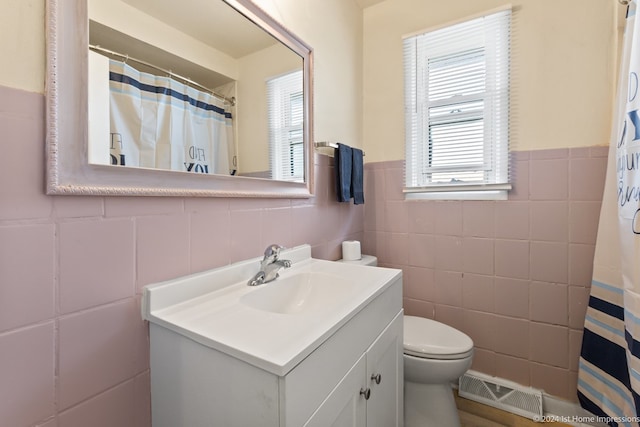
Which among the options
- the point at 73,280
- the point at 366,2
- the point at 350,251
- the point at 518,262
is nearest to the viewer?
the point at 73,280

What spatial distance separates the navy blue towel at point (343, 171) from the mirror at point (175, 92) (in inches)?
9.4

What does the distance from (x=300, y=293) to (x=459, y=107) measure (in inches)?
54.0

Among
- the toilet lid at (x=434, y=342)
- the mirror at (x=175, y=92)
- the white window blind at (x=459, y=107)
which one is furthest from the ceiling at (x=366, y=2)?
the toilet lid at (x=434, y=342)

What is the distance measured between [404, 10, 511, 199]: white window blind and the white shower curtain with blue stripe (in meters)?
0.43

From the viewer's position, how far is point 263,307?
0.93m

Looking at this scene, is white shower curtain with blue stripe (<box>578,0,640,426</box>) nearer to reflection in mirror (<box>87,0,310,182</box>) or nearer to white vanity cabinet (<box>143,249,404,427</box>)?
white vanity cabinet (<box>143,249,404,427</box>)

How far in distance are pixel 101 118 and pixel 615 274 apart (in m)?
1.91

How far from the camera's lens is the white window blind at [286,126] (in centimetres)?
119

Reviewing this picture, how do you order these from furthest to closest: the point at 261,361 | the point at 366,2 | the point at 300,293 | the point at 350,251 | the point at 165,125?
the point at 366,2
the point at 350,251
the point at 300,293
the point at 165,125
the point at 261,361

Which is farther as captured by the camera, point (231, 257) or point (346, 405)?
point (231, 257)

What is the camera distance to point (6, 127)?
0.53 meters

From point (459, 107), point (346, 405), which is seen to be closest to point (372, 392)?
point (346, 405)

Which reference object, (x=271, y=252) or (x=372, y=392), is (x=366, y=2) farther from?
(x=372, y=392)

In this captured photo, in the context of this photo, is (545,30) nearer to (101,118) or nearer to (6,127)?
(101,118)
